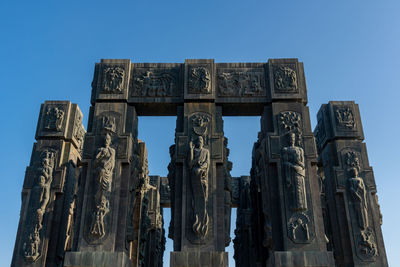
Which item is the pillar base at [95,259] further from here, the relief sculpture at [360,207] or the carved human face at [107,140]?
the relief sculpture at [360,207]

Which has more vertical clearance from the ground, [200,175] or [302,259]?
[200,175]

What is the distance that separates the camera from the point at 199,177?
511 inches

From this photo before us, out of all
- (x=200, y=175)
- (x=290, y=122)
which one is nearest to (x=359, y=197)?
(x=290, y=122)

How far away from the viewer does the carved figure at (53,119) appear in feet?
50.6

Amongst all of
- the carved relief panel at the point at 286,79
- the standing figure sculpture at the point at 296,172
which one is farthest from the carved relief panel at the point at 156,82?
the standing figure sculpture at the point at 296,172

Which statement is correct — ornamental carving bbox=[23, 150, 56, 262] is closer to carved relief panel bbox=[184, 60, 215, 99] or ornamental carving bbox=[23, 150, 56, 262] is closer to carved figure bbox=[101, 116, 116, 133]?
carved figure bbox=[101, 116, 116, 133]

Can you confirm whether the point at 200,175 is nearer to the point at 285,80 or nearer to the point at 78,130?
the point at 285,80

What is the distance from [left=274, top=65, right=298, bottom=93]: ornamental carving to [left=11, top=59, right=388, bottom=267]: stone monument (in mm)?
37

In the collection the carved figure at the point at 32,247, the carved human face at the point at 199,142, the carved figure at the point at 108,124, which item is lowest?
the carved figure at the point at 32,247

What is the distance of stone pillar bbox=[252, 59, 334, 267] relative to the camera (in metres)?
12.3

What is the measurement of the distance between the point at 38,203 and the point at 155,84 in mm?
5920

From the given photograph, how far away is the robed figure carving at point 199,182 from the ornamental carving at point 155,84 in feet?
7.87

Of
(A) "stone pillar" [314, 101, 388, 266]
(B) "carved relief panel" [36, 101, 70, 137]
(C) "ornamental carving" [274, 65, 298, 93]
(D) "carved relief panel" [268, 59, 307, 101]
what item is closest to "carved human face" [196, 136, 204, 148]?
(D) "carved relief panel" [268, 59, 307, 101]

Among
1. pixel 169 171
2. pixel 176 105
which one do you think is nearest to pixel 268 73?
pixel 176 105
